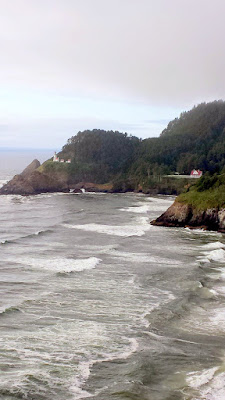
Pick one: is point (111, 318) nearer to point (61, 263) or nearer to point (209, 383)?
point (209, 383)

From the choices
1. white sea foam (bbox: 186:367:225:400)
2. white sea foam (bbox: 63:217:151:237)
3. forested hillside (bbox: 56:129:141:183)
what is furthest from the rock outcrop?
white sea foam (bbox: 186:367:225:400)

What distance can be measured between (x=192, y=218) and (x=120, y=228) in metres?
10.1

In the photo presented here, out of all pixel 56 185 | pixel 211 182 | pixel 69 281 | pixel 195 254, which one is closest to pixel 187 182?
pixel 56 185

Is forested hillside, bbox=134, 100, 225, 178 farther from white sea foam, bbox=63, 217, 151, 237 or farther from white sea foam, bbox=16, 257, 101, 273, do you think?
white sea foam, bbox=16, 257, 101, 273

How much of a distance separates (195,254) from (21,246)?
18089mm

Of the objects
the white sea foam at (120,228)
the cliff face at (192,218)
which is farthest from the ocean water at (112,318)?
the cliff face at (192,218)

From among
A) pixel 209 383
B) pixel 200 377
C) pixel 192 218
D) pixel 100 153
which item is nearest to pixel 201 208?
pixel 192 218

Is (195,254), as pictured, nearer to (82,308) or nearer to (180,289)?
(180,289)

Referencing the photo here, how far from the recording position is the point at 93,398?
57.4 ft

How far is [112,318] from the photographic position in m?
26.1

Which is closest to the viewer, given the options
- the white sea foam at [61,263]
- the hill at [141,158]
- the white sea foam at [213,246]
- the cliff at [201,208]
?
the white sea foam at [61,263]

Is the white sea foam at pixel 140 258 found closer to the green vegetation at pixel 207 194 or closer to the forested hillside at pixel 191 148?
the green vegetation at pixel 207 194

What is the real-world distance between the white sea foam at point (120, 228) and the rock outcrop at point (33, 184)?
6007 centimetres

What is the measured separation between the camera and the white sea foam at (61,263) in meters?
37.5
